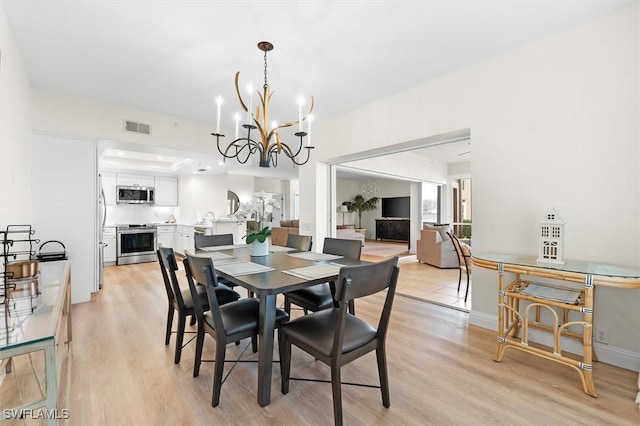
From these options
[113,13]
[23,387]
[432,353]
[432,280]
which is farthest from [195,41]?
[432,280]

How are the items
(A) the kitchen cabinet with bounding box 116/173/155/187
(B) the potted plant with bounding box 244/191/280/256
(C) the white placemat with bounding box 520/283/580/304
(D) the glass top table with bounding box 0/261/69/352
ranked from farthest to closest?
1. (A) the kitchen cabinet with bounding box 116/173/155/187
2. (B) the potted plant with bounding box 244/191/280/256
3. (C) the white placemat with bounding box 520/283/580/304
4. (D) the glass top table with bounding box 0/261/69/352

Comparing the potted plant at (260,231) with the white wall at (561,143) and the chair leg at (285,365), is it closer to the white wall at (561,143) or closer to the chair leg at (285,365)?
the chair leg at (285,365)

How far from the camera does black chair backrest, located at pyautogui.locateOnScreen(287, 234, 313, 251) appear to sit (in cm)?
307

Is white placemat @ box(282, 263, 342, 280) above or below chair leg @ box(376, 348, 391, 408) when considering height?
above

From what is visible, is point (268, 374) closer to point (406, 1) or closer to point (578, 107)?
point (406, 1)

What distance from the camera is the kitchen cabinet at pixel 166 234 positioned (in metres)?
6.65

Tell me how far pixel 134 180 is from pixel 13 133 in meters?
4.62

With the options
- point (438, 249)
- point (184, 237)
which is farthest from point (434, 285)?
point (184, 237)

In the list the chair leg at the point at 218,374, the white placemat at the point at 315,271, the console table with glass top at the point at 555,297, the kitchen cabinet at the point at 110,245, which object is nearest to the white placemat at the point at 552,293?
the console table with glass top at the point at 555,297

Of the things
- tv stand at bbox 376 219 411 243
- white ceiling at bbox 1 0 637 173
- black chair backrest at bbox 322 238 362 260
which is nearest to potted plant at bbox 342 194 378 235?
tv stand at bbox 376 219 411 243

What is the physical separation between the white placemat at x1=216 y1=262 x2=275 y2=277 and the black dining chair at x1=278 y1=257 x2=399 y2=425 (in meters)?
0.40

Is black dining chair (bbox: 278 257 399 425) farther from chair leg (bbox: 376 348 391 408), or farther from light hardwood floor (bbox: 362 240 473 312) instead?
light hardwood floor (bbox: 362 240 473 312)

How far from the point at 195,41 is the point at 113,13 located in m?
0.56

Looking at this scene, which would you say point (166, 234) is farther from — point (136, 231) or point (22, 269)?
point (22, 269)
